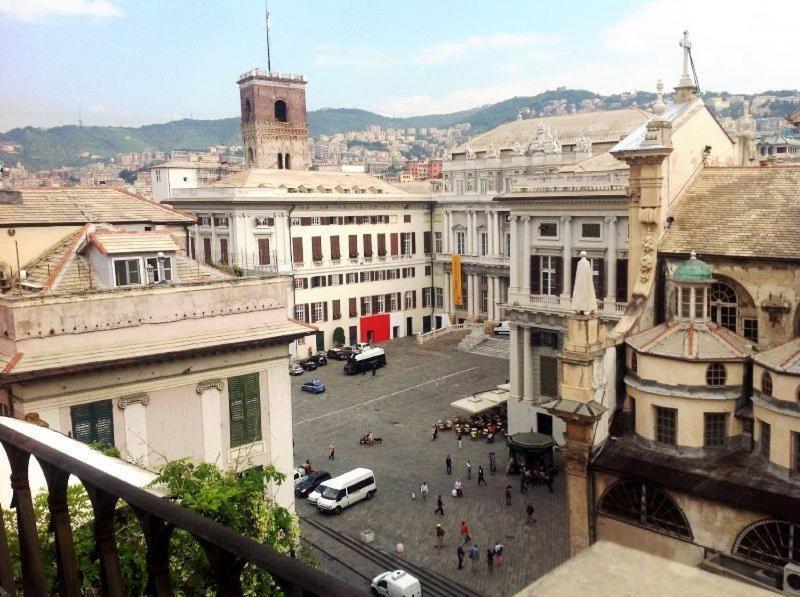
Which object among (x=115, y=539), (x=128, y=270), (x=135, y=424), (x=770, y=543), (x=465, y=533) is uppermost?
(x=128, y=270)

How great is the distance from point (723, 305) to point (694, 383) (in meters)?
4.42

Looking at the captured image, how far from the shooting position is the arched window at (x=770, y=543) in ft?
76.4

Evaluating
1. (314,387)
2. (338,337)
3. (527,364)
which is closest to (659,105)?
(527,364)

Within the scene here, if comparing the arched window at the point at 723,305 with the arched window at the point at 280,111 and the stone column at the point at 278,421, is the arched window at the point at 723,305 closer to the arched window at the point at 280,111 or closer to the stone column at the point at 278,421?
the stone column at the point at 278,421

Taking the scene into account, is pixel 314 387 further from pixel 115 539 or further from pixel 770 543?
pixel 115 539

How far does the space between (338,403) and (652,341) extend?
33.9 metres

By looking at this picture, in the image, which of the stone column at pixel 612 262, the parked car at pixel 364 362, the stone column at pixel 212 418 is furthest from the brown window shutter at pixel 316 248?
the stone column at pixel 212 418

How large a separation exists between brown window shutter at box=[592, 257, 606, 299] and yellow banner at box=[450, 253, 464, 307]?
3603 centimetres

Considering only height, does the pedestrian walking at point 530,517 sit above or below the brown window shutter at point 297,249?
below

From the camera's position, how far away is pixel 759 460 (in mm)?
25938

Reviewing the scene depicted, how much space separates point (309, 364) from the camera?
6981 cm

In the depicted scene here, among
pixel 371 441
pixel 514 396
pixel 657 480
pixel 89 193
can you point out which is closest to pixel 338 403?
pixel 371 441

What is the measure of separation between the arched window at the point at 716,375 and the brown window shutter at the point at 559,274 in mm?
18335

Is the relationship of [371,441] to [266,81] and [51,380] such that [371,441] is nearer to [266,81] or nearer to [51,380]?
[51,380]
